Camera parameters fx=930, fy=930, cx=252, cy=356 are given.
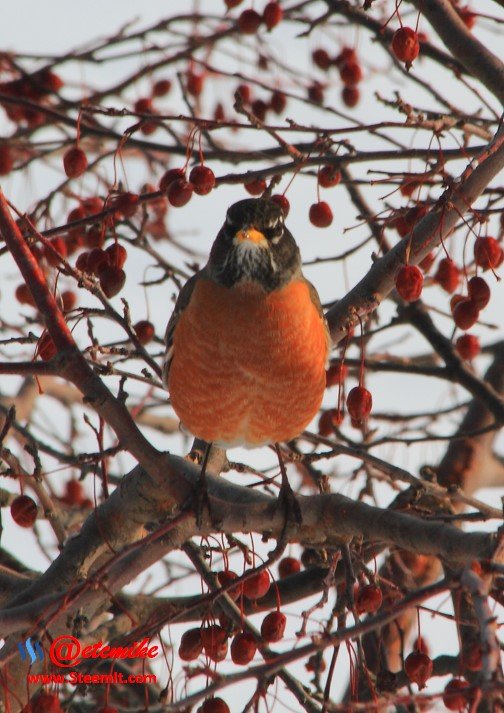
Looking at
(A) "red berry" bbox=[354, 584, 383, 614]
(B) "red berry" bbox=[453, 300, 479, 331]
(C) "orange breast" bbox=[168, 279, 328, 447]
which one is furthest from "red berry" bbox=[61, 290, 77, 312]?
(A) "red berry" bbox=[354, 584, 383, 614]

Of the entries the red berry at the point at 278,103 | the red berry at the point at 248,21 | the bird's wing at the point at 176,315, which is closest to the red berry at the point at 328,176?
the bird's wing at the point at 176,315

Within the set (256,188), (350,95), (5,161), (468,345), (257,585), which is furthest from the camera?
(5,161)

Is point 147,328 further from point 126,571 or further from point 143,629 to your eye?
point 143,629

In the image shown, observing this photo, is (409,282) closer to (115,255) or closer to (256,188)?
(256,188)

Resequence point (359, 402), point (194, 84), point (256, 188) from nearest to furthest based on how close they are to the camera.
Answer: point (359, 402) < point (256, 188) < point (194, 84)

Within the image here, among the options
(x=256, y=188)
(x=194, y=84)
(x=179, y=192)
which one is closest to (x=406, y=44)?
(x=256, y=188)

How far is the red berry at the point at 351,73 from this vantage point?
521cm

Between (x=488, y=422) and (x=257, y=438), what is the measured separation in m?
2.13

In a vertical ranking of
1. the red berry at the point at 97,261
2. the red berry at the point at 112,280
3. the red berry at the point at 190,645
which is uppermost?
the red berry at the point at 97,261

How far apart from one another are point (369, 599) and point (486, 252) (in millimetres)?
1325

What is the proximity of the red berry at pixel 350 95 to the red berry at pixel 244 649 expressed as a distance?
3.45 meters

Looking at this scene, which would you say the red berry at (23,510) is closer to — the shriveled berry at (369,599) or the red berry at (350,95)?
the shriveled berry at (369,599)

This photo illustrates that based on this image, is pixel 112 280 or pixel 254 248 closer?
pixel 112 280

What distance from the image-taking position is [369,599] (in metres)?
2.96
